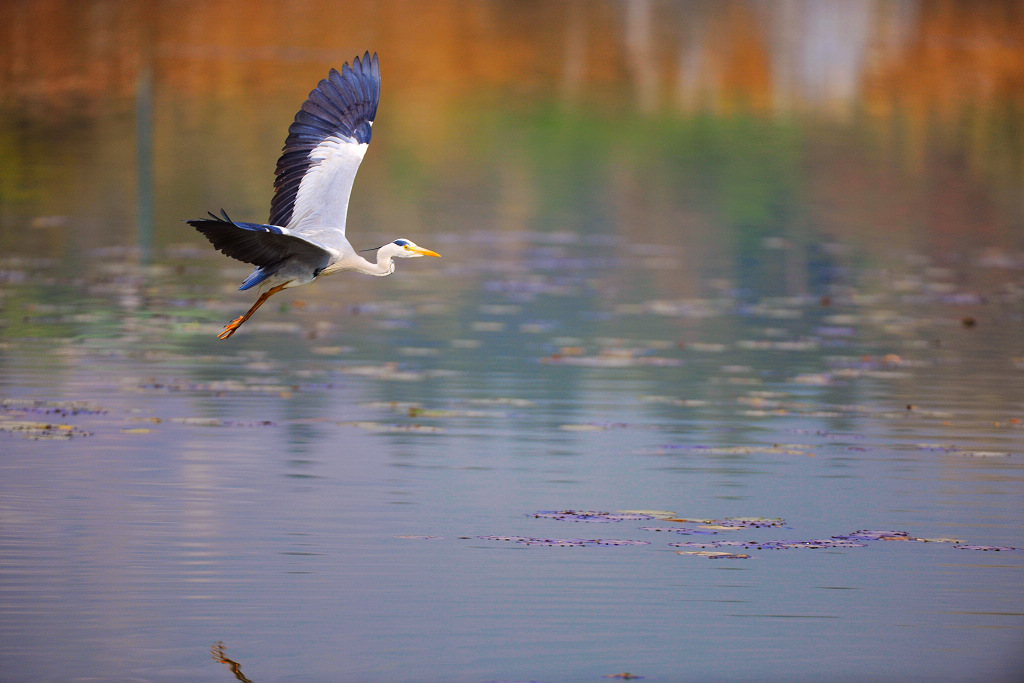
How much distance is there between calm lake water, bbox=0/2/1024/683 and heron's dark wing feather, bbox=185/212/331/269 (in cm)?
118

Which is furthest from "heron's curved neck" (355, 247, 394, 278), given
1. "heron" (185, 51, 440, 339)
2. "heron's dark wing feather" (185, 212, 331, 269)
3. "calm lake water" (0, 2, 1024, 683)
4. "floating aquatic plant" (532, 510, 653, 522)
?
"floating aquatic plant" (532, 510, 653, 522)

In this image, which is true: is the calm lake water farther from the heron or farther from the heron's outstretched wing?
the heron's outstretched wing

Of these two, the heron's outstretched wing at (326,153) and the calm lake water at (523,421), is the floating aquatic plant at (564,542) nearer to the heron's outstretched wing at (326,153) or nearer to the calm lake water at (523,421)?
the calm lake water at (523,421)

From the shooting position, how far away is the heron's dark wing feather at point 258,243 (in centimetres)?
1052

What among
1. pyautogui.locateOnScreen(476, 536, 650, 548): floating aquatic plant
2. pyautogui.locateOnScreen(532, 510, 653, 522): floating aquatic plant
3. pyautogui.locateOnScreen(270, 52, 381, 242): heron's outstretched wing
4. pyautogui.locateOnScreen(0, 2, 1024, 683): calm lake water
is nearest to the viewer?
pyautogui.locateOnScreen(0, 2, 1024, 683): calm lake water

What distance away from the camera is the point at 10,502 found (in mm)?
9812

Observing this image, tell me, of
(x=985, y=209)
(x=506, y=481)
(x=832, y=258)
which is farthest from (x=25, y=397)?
(x=985, y=209)

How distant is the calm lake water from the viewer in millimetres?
7820

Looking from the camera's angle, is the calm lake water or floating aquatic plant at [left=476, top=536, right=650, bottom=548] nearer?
the calm lake water

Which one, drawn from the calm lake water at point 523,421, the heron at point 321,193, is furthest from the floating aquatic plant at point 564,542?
the heron at point 321,193

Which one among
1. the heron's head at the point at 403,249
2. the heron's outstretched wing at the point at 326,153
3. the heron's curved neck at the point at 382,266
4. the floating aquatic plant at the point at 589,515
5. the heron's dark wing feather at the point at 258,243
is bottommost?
the floating aquatic plant at the point at 589,515

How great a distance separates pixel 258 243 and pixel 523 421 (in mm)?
2515

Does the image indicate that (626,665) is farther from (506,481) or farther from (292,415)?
(292,415)

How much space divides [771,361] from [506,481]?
563 centimetres
